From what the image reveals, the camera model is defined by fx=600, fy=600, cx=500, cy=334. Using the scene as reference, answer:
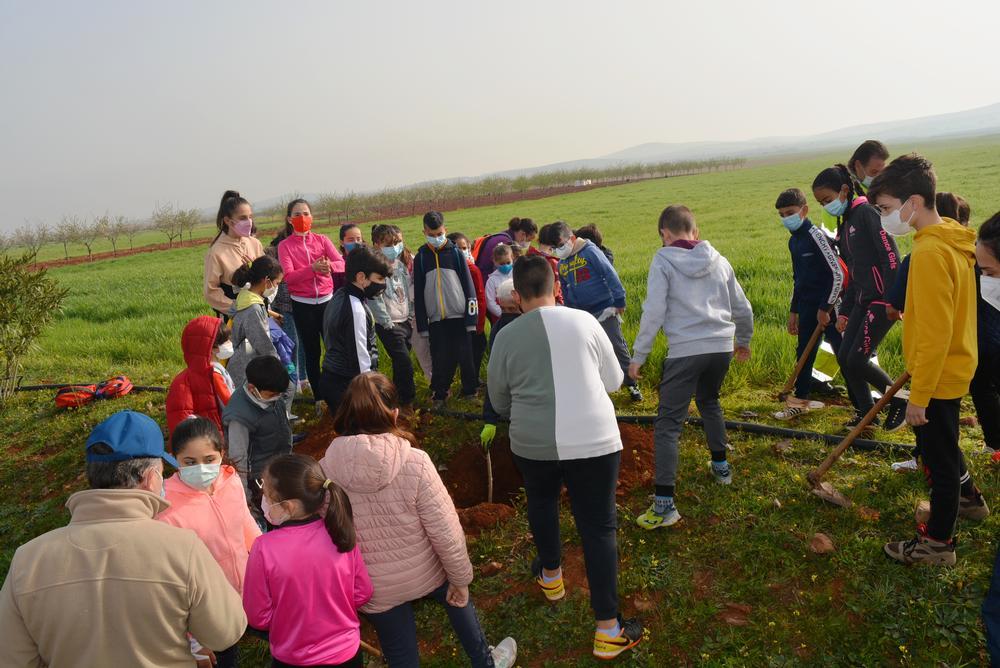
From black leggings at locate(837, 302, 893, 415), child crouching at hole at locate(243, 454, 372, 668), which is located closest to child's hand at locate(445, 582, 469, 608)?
child crouching at hole at locate(243, 454, 372, 668)

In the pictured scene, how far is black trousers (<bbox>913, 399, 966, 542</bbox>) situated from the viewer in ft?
10.3

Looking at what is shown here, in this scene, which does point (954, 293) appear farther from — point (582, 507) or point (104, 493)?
point (104, 493)

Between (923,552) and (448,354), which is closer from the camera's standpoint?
(923,552)

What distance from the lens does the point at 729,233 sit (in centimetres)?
2036

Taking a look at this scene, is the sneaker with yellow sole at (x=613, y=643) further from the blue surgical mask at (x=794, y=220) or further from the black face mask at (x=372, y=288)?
the blue surgical mask at (x=794, y=220)

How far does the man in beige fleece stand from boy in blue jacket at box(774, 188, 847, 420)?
16.7 ft

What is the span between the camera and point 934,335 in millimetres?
3008

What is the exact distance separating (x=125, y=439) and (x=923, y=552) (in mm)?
3985

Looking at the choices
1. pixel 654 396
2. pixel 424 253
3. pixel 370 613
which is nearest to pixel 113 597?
pixel 370 613

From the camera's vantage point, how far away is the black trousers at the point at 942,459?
10.3 feet

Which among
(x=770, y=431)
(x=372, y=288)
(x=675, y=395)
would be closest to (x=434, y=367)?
(x=372, y=288)

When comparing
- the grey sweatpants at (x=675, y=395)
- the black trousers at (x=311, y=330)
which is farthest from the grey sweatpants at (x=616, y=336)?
the black trousers at (x=311, y=330)

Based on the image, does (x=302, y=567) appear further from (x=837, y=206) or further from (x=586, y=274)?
(x=837, y=206)

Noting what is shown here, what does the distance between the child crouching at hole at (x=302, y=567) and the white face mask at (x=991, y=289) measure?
3366mm
